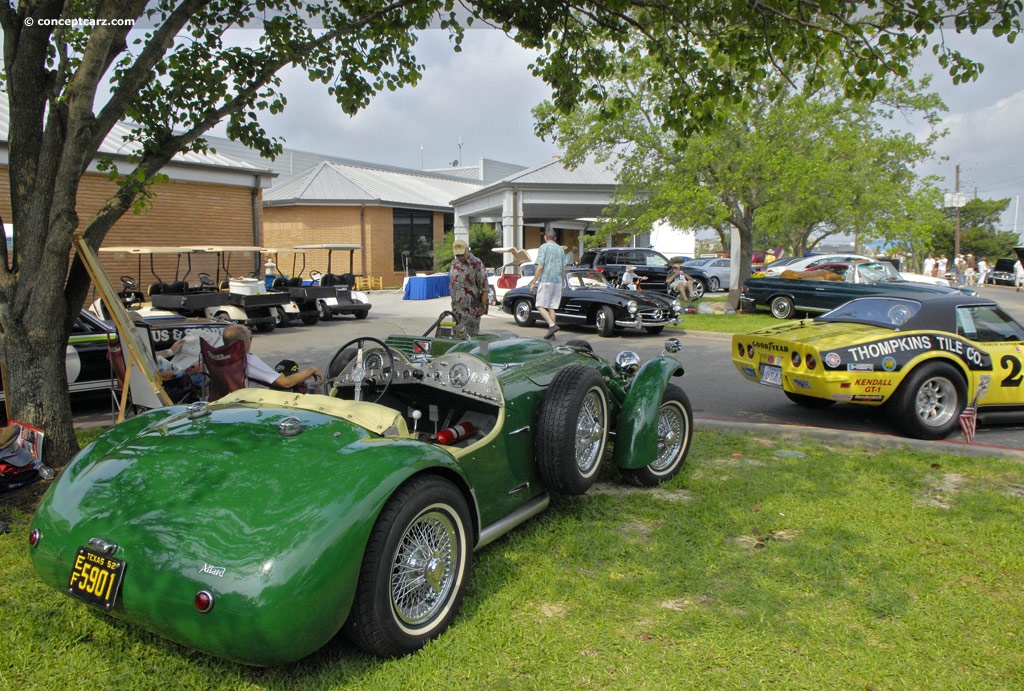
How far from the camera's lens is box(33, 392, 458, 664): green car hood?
2520 mm

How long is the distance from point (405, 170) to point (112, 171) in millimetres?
38871

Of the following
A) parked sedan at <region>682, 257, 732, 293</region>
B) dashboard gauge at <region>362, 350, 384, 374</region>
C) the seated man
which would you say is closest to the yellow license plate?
dashboard gauge at <region>362, 350, 384, 374</region>

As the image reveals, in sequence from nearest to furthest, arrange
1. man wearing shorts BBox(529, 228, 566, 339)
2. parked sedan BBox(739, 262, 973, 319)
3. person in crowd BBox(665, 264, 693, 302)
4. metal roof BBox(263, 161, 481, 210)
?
man wearing shorts BBox(529, 228, 566, 339) < parked sedan BBox(739, 262, 973, 319) < person in crowd BBox(665, 264, 693, 302) < metal roof BBox(263, 161, 481, 210)

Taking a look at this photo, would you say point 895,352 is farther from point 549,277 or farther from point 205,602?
point 549,277

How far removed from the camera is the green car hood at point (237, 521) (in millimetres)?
2520

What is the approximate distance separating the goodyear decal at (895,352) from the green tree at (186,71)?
2.47 meters

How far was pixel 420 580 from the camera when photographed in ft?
10.1

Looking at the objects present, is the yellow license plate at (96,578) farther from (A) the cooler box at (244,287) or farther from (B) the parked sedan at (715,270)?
(B) the parked sedan at (715,270)

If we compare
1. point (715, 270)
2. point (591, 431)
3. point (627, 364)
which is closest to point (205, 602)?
point (591, 431)

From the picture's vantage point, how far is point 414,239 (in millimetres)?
32906

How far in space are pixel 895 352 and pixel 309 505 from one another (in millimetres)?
5715

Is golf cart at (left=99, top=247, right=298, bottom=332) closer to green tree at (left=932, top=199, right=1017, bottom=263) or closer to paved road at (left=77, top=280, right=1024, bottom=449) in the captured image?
paved road at (left=77, top=280, right=1024, bottom=449)

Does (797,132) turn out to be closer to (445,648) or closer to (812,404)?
(812,404)

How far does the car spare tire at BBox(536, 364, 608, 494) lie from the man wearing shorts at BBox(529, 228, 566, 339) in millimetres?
9085
